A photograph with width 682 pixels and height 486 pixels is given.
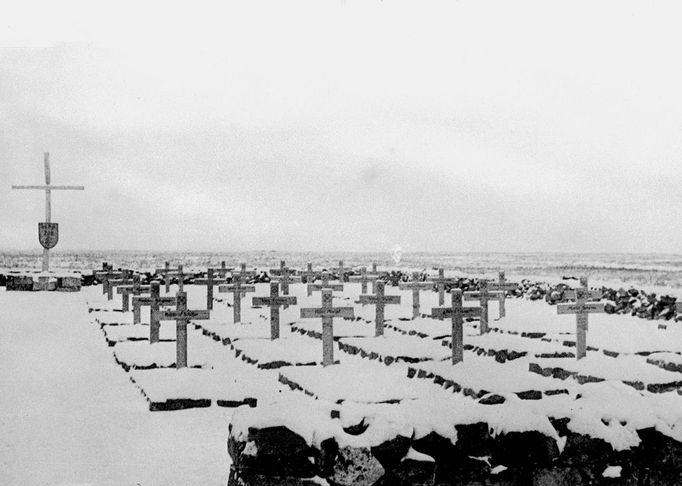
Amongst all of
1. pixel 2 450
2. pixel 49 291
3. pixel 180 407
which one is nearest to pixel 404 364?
pixel 180 407

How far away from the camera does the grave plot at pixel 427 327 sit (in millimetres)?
15912

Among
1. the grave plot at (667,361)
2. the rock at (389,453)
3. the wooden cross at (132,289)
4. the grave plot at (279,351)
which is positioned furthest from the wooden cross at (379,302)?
the rock at (389,453)

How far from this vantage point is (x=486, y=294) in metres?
16.7

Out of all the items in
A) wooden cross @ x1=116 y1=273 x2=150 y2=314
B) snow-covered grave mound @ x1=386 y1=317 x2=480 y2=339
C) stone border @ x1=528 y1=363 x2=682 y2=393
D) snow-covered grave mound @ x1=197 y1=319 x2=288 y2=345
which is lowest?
stone border @ x1=528 y1=363 x2=682 y2=393

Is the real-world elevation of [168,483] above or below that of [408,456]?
below

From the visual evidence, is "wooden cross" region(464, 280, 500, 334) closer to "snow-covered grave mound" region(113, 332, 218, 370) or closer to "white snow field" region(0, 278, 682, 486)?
"white snow field" region(0, 278, 682, 486)

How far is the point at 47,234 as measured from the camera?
113 feet

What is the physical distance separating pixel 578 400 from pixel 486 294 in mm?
11374

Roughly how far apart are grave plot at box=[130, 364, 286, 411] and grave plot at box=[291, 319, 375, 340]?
156 inches

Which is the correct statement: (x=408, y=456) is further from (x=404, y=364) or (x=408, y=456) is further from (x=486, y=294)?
(x=486, y=294)

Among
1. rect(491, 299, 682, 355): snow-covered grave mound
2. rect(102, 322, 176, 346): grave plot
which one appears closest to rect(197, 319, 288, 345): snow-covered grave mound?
rect(102, 322, 176, 346): grave plot

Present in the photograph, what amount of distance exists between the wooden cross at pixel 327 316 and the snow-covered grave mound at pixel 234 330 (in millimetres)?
2760

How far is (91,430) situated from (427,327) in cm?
994

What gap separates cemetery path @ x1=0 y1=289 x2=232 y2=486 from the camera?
638cm
